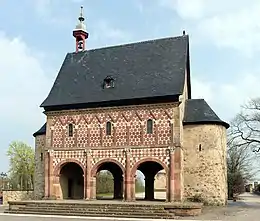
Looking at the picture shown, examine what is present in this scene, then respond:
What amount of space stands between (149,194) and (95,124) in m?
9.16

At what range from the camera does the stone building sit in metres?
32.0

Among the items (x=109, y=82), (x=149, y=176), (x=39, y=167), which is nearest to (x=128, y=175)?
(x=149, y=176)

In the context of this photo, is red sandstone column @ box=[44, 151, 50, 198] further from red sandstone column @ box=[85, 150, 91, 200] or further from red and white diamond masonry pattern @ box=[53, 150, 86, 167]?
red sandstone column @ box=[85, 150, 91, 200]

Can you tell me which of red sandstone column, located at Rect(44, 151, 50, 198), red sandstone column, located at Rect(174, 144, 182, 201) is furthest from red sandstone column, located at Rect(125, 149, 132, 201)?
red sandstone column, located at Rect(44, 151, 50, 198)

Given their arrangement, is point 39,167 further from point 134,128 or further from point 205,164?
point 205,164

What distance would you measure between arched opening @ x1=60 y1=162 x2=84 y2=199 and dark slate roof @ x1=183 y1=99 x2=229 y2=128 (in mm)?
10210

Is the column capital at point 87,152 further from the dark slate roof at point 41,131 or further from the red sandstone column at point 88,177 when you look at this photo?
the dark slate roof at point 41,131

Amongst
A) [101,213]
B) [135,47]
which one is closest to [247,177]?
[135,47]

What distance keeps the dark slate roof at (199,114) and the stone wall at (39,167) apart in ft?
42.6

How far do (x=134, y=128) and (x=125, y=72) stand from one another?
5799 millimetres

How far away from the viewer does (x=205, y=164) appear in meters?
32.9

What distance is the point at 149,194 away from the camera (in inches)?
1526

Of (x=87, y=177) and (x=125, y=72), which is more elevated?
(x=125, y=72)

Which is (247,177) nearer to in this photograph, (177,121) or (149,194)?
(149,194)
